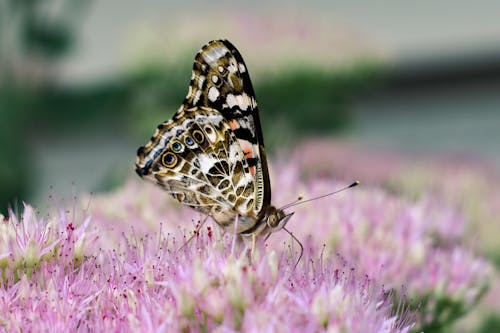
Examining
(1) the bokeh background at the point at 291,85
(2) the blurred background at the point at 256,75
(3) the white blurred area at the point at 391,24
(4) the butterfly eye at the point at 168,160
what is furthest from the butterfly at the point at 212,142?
(3) the white blurred area at the point at 391,24

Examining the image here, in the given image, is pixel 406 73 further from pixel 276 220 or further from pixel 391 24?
pixel 276 220

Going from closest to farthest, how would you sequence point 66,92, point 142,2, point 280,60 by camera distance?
point 280,60, point 66,92, point 142,2

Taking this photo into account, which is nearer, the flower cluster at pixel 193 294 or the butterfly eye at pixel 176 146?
the flower cluster at pixel 193 294

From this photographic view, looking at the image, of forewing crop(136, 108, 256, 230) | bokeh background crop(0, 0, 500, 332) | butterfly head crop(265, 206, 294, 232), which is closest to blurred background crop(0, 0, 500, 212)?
bokeh background crop(0, 0, 500, 332)

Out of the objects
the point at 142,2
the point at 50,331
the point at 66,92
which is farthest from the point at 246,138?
the point at 142,2

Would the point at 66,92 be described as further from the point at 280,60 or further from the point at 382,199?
the point at 382,199

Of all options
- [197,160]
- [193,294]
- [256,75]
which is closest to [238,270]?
[193,294]

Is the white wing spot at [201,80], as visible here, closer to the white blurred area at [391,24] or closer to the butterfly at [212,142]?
the butterfly at [212,142]
